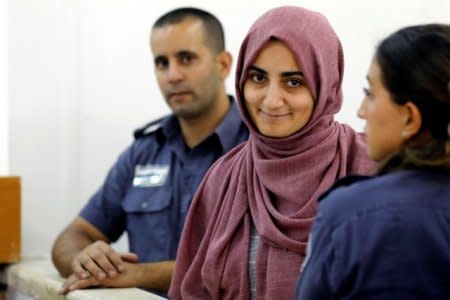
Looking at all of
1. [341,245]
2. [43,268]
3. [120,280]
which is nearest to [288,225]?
[341,245]

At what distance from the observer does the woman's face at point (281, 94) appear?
166 cm

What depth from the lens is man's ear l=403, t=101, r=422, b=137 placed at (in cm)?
119

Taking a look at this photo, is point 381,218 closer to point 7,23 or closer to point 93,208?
point 93,208

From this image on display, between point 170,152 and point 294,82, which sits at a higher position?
point 294,82

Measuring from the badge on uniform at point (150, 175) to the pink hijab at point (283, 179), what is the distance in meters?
0.76

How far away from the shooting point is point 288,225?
1.61 metres

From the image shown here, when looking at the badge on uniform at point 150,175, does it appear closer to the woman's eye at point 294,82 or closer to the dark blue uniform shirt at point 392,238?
the woman's eye at point 294,82

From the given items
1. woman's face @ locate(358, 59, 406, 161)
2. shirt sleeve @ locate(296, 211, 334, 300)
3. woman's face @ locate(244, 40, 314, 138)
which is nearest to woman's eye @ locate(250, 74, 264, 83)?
woman's face @ locate(244, 40, 314, 138)

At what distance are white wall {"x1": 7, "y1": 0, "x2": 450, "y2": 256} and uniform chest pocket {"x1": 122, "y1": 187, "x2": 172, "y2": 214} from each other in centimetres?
61

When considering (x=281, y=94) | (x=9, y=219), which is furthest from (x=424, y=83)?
(x=9, y=219)

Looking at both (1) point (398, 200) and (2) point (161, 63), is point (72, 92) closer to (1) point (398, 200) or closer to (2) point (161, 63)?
(2) point (161, 63)

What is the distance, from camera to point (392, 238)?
44.1 inches

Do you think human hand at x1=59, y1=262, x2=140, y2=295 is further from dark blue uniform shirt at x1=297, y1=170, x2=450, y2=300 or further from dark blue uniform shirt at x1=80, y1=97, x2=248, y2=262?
dark blue uniform shirt at x1=297, y1=170, x2=450, y2=300

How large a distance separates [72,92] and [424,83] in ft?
6.87
